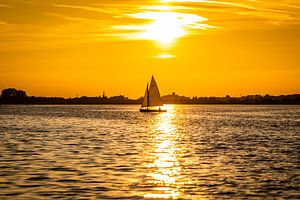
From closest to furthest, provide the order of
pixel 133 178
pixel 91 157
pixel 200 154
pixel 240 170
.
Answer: pixel 133 178 → pixel 240 170 → pixel 91 157 → pixel 200 154

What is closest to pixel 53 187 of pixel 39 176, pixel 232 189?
pixel 39 176

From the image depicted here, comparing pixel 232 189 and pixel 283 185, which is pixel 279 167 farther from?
pixel 232 189

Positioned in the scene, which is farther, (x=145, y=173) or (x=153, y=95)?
(x=153, y=95)

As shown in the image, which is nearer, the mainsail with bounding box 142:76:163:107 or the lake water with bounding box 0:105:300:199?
the lake water with bounding box 0:105:300:199

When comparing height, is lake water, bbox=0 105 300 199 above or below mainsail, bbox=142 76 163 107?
below

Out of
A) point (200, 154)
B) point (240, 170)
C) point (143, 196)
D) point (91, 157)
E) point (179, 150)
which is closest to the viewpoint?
point (143, 196)

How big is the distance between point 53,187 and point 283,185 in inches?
565

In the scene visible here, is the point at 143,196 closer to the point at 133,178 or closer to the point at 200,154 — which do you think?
the point at 133,178

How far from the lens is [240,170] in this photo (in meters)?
41.8

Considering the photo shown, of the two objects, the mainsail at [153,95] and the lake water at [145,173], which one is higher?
the mainsail at [153,95]

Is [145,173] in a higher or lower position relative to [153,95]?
lower

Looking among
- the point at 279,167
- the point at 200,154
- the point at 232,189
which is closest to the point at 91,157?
the point at 200,154

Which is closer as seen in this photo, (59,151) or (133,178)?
(133,178)

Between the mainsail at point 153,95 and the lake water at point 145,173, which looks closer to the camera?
the lake water at point 145,173
